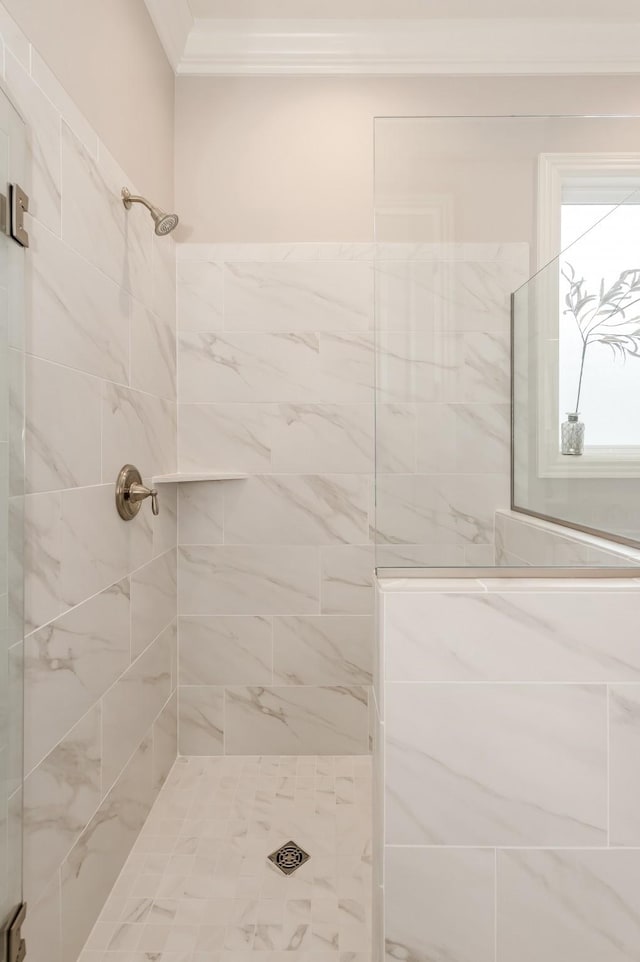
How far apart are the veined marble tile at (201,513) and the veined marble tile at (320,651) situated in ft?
1.30

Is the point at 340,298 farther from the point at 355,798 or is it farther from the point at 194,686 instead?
the point at 355,798

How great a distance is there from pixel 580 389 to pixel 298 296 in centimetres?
126

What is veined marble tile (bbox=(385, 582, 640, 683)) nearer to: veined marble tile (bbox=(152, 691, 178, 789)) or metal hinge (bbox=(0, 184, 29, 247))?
metal hinge (bbox=(0, 184, 29, 247))

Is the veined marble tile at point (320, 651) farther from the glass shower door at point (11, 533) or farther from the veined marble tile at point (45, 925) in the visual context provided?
the glass shower door at point (11, 533)

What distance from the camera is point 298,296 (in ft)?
7.18

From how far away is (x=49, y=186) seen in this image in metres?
1.21

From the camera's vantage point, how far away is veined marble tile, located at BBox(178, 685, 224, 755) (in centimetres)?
222

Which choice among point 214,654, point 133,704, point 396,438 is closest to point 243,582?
point 214,654

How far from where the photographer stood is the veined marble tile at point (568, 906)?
1.10m

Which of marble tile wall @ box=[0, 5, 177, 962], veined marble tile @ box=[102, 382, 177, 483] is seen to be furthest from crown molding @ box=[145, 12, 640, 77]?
veined marble tile @ box=[102, 382, 177, 483]

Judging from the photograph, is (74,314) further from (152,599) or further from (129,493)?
(152,599)

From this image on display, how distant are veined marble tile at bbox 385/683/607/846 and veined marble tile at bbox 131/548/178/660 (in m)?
0.91

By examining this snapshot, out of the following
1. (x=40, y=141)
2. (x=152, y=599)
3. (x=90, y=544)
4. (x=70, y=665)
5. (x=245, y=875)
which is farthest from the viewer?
(x=152, y=599)

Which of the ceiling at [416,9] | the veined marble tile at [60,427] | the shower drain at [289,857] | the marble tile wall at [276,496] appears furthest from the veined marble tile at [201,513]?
the ceiling at [416,9]
